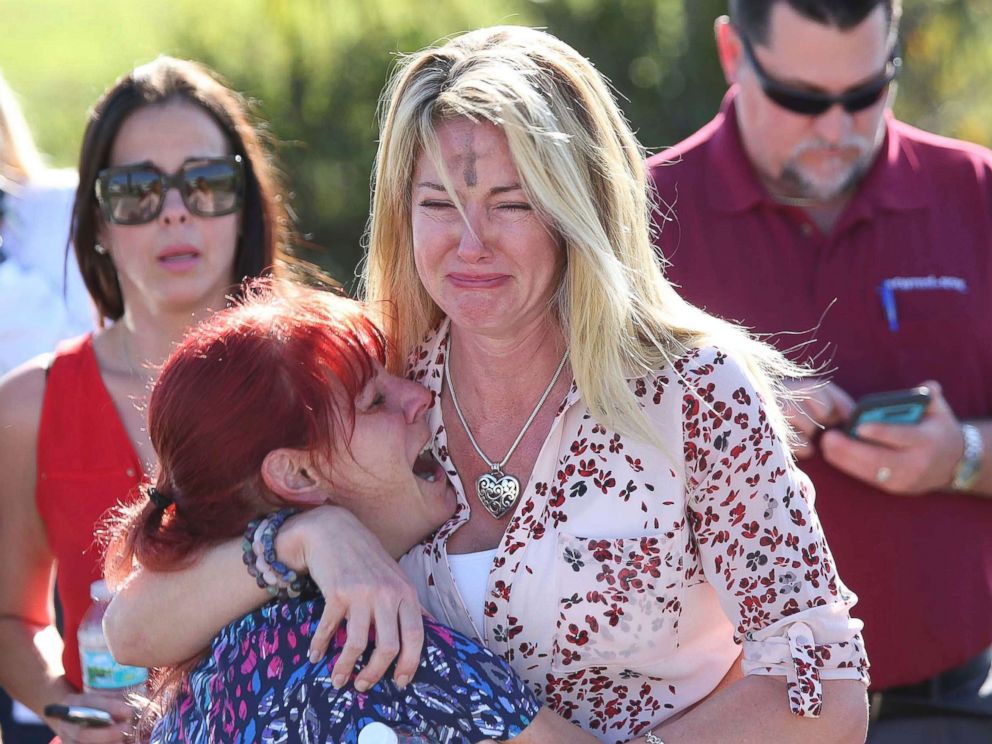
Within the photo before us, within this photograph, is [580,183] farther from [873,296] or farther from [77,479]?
[77,479]

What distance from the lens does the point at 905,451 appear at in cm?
301

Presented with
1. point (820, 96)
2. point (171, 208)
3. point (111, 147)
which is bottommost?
point (171, 208)

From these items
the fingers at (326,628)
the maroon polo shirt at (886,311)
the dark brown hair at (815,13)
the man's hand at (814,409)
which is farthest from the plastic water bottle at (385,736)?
the dark brown hair at (815,13)

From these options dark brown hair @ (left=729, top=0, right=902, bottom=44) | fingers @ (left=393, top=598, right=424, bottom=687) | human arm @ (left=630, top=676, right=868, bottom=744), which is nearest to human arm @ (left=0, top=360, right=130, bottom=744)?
fingers @ (left=393, top=598, right=424, bottom=687)

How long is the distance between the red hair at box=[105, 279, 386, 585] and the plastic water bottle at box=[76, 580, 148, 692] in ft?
1.16

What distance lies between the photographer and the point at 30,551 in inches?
119

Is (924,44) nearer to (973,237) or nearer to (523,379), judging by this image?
(973,237)

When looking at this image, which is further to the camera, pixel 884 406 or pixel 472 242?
pixel 884 406

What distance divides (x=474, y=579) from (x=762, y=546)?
1.56ft

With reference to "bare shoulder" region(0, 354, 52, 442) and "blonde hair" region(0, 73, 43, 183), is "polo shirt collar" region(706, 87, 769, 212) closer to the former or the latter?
"bare shoulder" region(0, 354, 52, 442)

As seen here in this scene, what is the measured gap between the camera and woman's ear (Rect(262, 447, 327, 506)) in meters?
2.18

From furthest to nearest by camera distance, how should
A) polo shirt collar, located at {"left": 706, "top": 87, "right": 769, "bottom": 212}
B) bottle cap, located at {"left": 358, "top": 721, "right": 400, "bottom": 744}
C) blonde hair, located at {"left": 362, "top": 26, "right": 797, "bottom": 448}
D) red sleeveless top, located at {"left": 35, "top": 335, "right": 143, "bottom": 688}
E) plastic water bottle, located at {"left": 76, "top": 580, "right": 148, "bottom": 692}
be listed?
1. polo shirt collar, located at {"left": 706, "top": 87, "right": 769, "bottom": 212}
2. red sleeveless top, located at {"left": 35, "top": 335, "right": 143, "bottom": 688}
3. plastic water bottle, located at {"left": 76, "top": 580, "right": 148, "bottom": 692}
4. blonde hair, located at {"left": 362, "top": 26, "right": 797, "bottom": 448}
5. bottle cap, located at {"left": 358, "top": 721, "right": 400, "bottom": 744}

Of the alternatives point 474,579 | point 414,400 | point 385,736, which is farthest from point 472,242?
point 385,736

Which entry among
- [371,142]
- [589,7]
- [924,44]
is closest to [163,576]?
[371,142]
